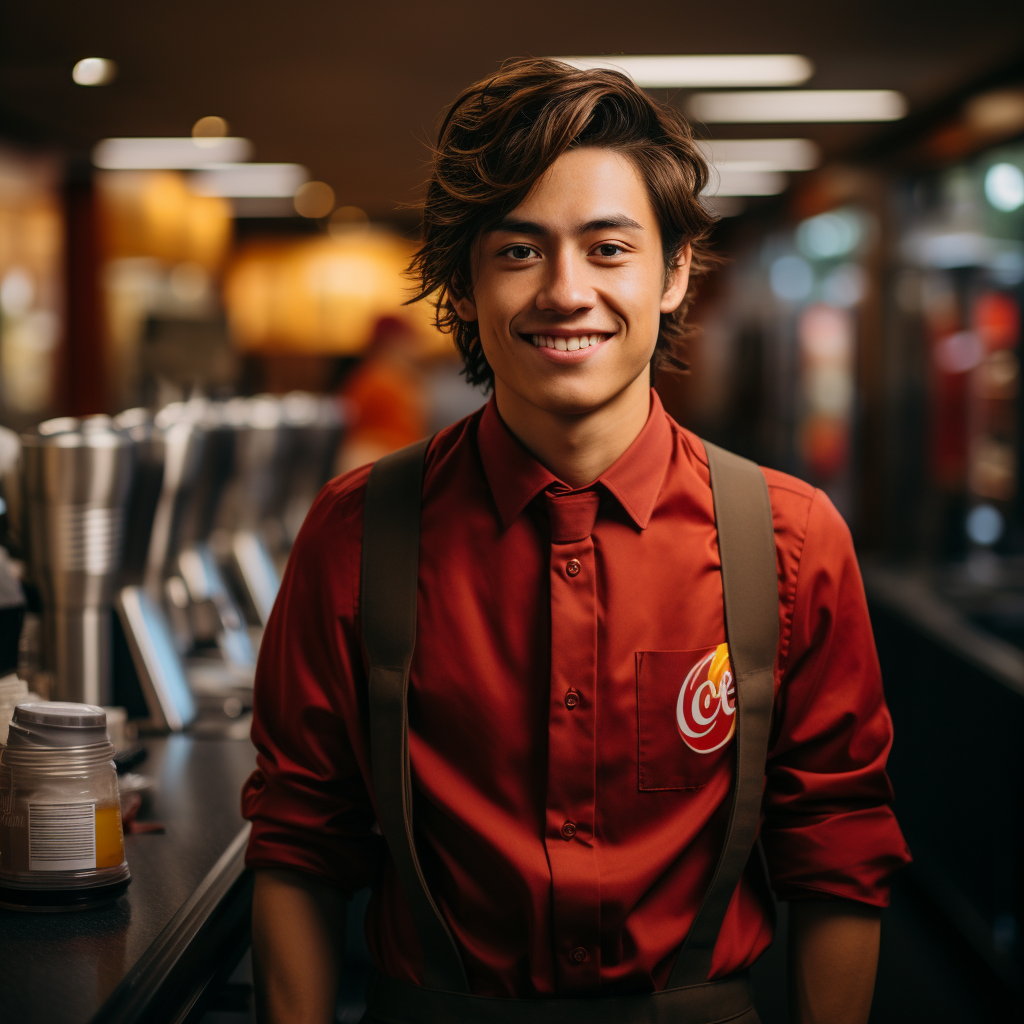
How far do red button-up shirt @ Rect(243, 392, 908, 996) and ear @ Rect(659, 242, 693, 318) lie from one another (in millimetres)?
146

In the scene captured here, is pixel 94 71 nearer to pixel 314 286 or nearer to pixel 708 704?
pixel 708 704

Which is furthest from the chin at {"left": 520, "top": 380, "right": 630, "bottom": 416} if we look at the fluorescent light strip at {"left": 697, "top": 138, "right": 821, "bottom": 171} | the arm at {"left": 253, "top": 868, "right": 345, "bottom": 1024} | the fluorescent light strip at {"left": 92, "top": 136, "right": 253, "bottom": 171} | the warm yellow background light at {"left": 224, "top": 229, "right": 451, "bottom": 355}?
the warm yellow background light at {"left": 224, "top": 229, "right": 451, "bottom": 355}

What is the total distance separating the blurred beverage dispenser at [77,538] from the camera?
5.25 feet

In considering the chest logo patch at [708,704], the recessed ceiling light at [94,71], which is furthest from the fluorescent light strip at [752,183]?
the chest logo patch at [708,704]

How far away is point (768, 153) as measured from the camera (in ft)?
24.8

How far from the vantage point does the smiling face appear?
108 centimetres

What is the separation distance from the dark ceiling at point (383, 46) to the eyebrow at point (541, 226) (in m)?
3.53

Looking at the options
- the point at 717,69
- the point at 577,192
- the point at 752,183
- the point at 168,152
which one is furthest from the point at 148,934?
the point at 752,183

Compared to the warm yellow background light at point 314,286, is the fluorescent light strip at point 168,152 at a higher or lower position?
A: higher

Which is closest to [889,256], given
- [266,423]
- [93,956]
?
[266,423]

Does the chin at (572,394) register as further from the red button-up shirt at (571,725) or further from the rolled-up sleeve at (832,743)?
the rolled-up sleeve at (832,743)

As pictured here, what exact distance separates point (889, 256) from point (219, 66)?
4040 millimetres

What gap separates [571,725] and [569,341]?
35 centimetres

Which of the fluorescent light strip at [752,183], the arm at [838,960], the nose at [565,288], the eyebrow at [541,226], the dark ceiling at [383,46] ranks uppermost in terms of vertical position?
the fluorescent light strip at [752,183]
